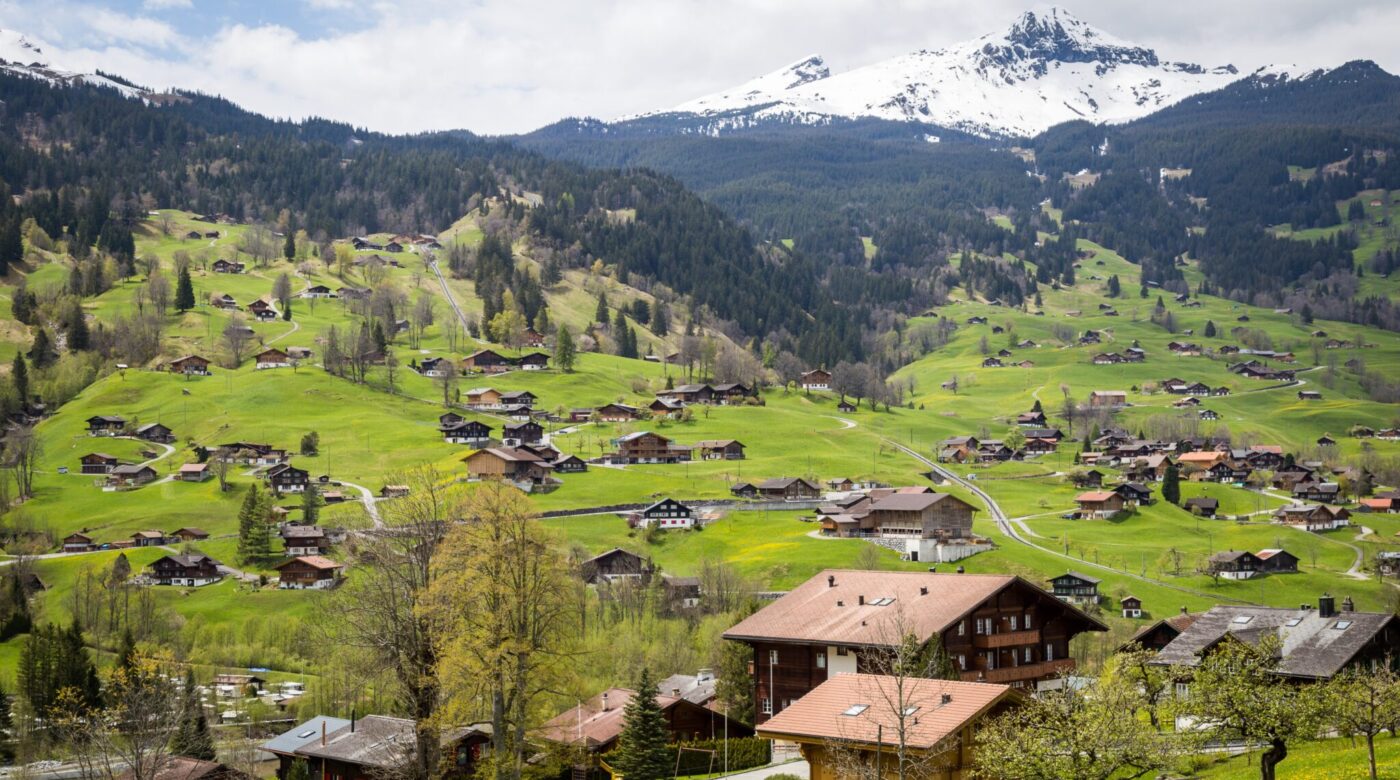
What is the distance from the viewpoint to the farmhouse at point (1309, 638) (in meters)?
57.1

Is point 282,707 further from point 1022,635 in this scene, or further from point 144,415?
point 144,415

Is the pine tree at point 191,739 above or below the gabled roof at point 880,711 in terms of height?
below

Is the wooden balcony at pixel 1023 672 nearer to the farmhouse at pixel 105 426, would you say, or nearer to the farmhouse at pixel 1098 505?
the farmhouse at pixel 1098 505

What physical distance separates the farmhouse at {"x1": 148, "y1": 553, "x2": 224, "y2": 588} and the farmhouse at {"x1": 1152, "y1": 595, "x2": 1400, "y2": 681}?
320 ft

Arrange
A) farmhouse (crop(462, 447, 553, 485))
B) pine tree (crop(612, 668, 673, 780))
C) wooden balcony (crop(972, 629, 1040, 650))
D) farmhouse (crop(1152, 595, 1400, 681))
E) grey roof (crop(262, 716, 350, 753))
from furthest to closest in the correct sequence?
farmhouse (crop(462, 447, 553, 485)) < grey roof (crop(262, 716, 350, 753)) < wooden balcony (crop(972, 629, 1040, 650)) < pine tree (crop(612, 668, 673, 780)) < farmhouse (crop(1152, 595, 1400, 681))

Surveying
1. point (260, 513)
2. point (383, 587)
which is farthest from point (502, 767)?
point (260, 513)

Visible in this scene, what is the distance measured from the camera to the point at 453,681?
52.4 metres

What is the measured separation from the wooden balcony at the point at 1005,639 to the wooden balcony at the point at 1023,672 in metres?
1.14

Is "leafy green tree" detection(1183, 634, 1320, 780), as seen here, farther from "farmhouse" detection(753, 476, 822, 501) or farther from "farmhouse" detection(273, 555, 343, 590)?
"farmhouse" detection(753, 476, 822, 501)

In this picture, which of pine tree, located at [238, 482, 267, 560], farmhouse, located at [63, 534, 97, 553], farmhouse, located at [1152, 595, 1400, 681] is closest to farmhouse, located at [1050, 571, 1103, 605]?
farmhouse, located at [1152, 595, 1400, 681]

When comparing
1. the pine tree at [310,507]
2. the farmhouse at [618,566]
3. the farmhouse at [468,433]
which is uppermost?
the farmhouse at [468,433]

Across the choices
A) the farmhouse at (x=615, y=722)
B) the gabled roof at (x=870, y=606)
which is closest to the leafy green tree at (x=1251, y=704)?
the gabled roof at (x=870, y=606)

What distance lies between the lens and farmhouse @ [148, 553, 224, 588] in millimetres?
130750

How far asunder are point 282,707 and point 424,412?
97.6 metres
